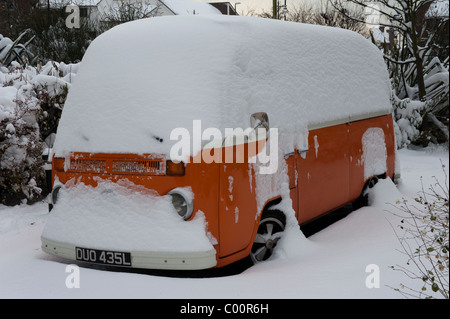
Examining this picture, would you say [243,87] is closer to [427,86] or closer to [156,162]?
[156,162]

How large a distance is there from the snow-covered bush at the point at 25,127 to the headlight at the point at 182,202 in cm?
390

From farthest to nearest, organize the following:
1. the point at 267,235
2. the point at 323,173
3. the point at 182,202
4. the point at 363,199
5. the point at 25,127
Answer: the point at 25,127
the point at 363,199
the point at 323,173
the point at 267,235
the point at 182,202

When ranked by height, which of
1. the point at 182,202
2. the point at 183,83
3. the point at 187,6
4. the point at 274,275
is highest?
the point at 187,6

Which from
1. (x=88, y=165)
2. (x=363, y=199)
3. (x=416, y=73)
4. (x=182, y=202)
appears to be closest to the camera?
(x=182, y=202)

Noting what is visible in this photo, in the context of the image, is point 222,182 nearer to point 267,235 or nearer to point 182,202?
point 182,202

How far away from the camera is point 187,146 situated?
4336 mm

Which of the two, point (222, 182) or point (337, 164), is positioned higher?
point (222, 182)

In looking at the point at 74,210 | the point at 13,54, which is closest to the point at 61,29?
the point at 13,54

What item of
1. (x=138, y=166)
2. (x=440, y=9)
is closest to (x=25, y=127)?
(x=138, y=166)

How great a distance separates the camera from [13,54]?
35.0 ft

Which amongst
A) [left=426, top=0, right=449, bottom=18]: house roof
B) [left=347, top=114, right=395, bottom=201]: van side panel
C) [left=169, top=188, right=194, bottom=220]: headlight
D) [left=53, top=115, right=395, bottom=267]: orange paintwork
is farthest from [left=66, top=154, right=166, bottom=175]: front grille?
[left=347, top=114, right=395, bottom=201]: van side panel

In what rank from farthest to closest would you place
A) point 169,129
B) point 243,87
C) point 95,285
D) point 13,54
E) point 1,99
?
1. point 13,54
2. point 1,99
3. point 243,87
4. point 169,129
5. point 95,285

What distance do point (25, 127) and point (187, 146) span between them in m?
4.15
